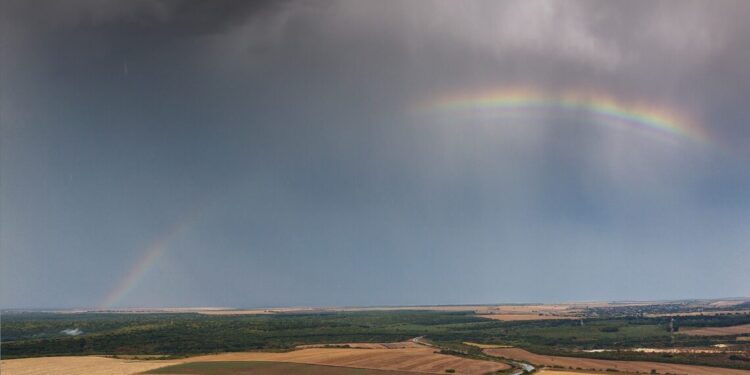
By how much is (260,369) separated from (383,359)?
56.7 feet

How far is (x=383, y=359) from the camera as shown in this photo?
69625 millimetres

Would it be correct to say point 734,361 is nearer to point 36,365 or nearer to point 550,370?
point 550,370

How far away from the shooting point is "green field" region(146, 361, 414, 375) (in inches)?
2267

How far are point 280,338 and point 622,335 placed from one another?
7422cm

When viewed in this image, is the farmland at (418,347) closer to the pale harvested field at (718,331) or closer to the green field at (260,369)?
the pale harvested field at (718,331)

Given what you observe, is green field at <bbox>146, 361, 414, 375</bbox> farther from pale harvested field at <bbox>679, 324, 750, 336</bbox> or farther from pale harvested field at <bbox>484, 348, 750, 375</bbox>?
pale harvested field at <bbox>679, 324, 750, 336</bbox>

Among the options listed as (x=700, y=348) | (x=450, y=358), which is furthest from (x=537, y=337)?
(x=450, y=358)

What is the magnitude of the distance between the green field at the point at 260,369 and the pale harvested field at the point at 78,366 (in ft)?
12.1

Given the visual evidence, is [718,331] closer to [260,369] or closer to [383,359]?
[383,359]

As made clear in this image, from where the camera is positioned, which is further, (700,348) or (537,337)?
(537,337)

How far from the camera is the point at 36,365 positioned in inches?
2501

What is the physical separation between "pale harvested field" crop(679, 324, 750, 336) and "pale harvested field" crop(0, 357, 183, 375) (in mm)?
101720

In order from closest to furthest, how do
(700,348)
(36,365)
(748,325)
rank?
(36,365)
(700,348)
(748,325)

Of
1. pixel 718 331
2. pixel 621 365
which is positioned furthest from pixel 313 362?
pixel 718 331
